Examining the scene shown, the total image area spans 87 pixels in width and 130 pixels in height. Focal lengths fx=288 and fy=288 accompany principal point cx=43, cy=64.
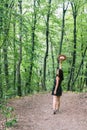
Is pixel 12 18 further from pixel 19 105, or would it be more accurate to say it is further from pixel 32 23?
pixel 32 23

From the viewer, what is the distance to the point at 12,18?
55.7 feet

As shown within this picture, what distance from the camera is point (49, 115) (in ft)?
40.4

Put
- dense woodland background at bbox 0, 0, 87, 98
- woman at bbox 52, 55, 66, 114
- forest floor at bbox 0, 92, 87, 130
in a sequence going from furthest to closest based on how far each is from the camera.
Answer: dense woodland background at bbox 0, 0, 87, 98
woman at bbox 52, 55, 66, 114
forest floor at bbox 0, 92, 87, 130

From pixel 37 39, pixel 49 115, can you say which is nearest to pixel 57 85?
pixel 49 115

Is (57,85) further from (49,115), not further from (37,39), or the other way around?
(37,39)

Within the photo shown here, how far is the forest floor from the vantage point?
10.2 metres

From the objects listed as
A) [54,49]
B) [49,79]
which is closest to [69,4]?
[54,49]

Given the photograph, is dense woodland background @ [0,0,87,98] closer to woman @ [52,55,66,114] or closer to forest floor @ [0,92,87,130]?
forest floor @ [0,92,87,130]

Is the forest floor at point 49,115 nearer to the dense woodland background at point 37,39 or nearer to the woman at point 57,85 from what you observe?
the woman at point 57,85

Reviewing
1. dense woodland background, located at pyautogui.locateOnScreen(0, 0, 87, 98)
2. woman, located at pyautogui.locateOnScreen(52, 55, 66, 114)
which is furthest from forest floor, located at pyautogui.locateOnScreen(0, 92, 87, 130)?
dense woodland background, located at pyautogui.locateOnScreen(0, 0, 87, 98)

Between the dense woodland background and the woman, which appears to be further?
the dense woodland background

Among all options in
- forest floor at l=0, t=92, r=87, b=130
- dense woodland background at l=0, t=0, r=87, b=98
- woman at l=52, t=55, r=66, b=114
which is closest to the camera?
forest floor at l=0, t=92, r=87, b=130

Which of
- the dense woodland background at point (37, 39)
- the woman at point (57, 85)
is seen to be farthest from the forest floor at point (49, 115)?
the dense woodland background at point (37, 39)

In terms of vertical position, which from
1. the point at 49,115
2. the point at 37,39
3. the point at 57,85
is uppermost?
the point at 37,39
